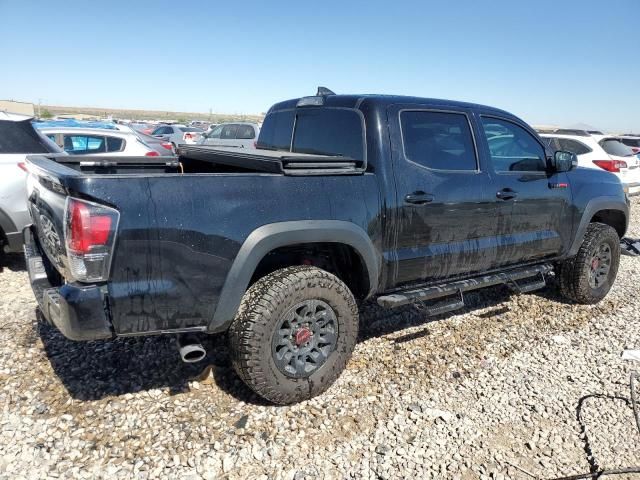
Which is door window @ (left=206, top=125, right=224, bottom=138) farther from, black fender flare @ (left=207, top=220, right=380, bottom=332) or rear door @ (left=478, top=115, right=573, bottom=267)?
black fender flare @ (left=207, top=220, right=380, bottom=332)

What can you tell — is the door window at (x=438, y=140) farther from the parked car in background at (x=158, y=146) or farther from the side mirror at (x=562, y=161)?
the parked car in background at (x=158, y=146)

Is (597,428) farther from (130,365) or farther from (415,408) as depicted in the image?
(130,365)

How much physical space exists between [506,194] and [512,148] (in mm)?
555

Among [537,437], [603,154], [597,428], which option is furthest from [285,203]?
[603,154]

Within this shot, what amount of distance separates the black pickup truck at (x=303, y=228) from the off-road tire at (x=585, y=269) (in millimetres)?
163

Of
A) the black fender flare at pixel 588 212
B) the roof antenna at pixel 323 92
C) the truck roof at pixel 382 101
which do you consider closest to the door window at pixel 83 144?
the roof antenna at pixel 323 92

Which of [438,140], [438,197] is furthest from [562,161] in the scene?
[438,197]

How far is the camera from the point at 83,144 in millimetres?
7824

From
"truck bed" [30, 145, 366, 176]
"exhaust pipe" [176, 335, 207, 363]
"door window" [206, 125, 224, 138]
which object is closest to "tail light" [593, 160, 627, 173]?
"truck bed" [30, 145, 366, 176]

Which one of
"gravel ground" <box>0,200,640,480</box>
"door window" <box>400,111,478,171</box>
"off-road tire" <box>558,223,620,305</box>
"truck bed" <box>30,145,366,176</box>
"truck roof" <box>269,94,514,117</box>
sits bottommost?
"gravel ground" <box>0,200,640,480</box>

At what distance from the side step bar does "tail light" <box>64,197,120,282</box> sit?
1775mm

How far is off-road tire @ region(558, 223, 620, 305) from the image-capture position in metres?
4.66

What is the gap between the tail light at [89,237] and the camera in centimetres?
225

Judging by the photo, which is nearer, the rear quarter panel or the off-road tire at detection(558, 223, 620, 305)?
the rear quarter panel
